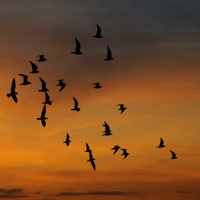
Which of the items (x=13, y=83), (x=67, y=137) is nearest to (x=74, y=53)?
(x=13, y=83)

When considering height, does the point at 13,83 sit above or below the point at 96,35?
below

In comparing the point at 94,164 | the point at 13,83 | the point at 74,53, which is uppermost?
the point at 74,53

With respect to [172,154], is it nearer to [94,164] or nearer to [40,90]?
[94,164]

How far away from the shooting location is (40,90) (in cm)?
8812

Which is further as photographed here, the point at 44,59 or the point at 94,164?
the point at 94,164

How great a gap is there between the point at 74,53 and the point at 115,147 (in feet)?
75.8

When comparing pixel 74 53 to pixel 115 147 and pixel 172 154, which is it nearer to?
pixel 115 147

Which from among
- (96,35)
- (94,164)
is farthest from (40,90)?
(94,164)

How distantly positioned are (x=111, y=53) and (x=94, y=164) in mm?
21397

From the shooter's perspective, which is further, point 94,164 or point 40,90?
point 94,164

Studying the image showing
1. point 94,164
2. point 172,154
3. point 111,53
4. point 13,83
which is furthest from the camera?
point 172,154

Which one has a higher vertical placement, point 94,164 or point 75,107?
point 75,107

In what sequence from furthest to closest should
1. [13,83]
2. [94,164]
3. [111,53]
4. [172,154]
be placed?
[172,154] → [94,164] → [111,53] → [13,83]

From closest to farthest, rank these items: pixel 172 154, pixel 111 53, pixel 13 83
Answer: pixel 13 83, pixel 111 53, pixel 172 154
